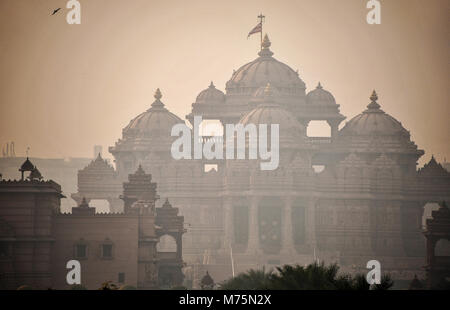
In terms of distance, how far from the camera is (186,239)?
6693 inches

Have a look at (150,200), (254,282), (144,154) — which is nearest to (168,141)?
(144,154)

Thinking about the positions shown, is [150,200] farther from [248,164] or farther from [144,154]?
[144,154]

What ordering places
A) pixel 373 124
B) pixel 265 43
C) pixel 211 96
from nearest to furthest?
pixel 373 124
pixel 211 96
pixel 265 43

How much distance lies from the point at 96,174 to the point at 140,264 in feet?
167

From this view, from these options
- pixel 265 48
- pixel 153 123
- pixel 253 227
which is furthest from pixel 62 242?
pixel 265 48

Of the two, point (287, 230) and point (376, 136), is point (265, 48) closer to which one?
point (376, 136)

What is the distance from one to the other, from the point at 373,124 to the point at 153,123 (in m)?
20.9

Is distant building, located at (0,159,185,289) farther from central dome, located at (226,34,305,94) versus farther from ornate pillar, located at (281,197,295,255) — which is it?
central dome, located at (226,34,305,94)

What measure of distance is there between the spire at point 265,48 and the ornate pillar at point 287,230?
2796cm

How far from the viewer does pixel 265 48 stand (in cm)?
19312

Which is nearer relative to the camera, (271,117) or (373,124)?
(271,117)

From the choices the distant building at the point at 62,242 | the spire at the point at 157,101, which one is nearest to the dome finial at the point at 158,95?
the spire at the point at 157,101

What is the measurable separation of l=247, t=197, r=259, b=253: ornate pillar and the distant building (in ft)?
Result: 98.6
